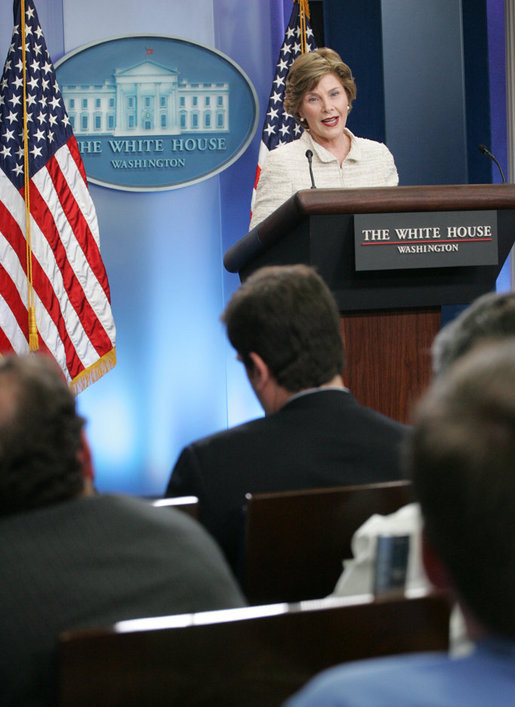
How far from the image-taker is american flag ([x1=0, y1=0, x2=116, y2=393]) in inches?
205

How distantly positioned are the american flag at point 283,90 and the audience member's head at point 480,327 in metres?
4.28

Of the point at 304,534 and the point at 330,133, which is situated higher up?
the point at 330,133

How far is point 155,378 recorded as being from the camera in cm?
601

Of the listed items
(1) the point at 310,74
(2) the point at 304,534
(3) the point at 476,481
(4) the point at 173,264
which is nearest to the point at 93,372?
(4) the point at 173,264

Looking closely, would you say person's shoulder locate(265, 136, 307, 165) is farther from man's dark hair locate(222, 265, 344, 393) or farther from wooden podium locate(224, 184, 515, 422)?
man's dark hair locate(222, 265, 344, 393)

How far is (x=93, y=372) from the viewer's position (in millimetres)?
5352

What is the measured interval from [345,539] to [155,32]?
523 cm

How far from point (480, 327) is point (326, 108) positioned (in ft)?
8.65

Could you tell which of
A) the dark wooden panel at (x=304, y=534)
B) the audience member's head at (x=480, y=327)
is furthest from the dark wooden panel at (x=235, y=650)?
the audience member's head at (x=480, y=327)

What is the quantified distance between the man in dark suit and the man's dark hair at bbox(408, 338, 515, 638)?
1047mm

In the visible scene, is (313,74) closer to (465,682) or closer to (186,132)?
(186,132)

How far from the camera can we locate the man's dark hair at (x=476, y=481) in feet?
1.88

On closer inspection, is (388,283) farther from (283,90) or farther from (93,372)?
(283,90)

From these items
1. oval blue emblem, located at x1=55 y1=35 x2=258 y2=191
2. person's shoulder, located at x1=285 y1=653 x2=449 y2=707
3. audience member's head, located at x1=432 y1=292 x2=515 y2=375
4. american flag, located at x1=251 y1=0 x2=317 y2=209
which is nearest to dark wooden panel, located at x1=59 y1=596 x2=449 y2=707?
person's shoulder, located at x1=285 y1=653 x2=449 y2=707
